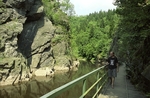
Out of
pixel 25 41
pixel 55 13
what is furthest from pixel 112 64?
pixel 55 13

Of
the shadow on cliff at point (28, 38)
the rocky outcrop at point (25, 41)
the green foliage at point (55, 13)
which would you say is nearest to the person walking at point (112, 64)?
the rocky outcrop at point (25, 41)

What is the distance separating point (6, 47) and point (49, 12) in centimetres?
2650

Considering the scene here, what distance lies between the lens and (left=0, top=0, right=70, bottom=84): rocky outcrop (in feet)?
96.1

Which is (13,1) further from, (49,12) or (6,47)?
(49,12)

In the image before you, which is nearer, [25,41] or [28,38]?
[25,41]

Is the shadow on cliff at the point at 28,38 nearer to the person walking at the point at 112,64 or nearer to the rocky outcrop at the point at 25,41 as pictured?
the rocky outcrop at the point at 25,41

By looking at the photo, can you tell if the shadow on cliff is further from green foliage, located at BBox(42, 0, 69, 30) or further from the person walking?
the person walking

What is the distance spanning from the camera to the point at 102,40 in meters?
80.3

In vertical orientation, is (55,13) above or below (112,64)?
above

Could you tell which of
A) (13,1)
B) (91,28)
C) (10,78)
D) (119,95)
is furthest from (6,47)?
(91,28)

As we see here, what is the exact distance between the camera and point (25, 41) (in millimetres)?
38875

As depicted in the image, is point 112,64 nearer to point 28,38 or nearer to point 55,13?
point 28,38

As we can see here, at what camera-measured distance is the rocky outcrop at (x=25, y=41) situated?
29281mm

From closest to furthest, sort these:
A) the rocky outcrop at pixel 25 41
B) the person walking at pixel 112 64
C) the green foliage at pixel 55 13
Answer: the person walking at pixel 112 64 → the rocky outcrop at pixel 25 41 → the green foliage at pixel 55 13
